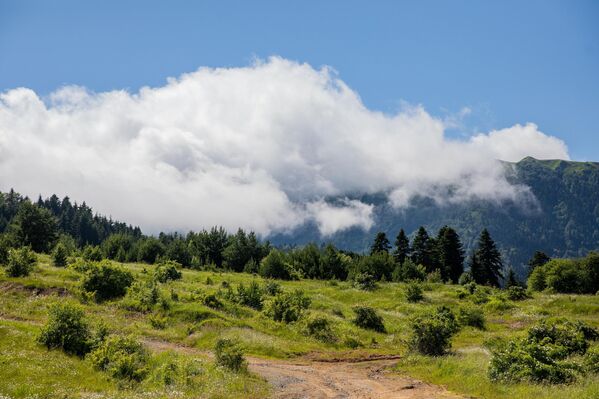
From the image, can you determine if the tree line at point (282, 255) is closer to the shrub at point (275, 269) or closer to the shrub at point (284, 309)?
the shrub at point (275, 269)

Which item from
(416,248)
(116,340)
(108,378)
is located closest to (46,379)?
(108,378)

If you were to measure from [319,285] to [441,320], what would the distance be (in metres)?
37.4

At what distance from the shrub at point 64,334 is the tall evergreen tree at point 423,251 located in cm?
8522

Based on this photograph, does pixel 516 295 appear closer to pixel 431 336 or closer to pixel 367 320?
pixel 367 320

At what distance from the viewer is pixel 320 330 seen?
37.7 metres

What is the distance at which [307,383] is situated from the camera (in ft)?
76.6

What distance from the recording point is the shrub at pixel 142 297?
38656 millimetres

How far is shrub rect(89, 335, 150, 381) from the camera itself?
21.5 m

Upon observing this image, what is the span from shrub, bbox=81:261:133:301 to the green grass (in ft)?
4.81

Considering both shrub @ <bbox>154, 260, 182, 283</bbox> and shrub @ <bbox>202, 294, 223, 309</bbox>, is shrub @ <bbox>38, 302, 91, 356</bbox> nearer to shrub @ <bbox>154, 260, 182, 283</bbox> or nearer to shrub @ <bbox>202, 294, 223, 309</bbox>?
shrub @ <bbox>202, 294, 223, 309</bbox>

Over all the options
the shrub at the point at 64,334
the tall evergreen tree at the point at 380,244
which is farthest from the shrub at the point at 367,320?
the tall evergreen tree at the point at 380,244

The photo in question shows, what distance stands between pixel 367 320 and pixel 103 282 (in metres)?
25.6

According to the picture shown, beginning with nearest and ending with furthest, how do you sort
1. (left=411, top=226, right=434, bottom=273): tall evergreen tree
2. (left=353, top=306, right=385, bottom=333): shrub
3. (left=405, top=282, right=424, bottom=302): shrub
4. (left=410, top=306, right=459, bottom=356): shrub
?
(left=410, top=306, right=459, bottom=356): shrub
(left=353, top=306, right=385, bottom=333): shrub
(left=405, top=282, right=424, bottom=302): shrub
(left=411, top=226, right=434, bottom=273): tall evergreen tree

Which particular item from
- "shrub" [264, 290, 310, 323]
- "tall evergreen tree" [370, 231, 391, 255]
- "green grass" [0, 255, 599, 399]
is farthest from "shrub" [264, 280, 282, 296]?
"tall evergreen tree" [370, 231, 391, 255]
